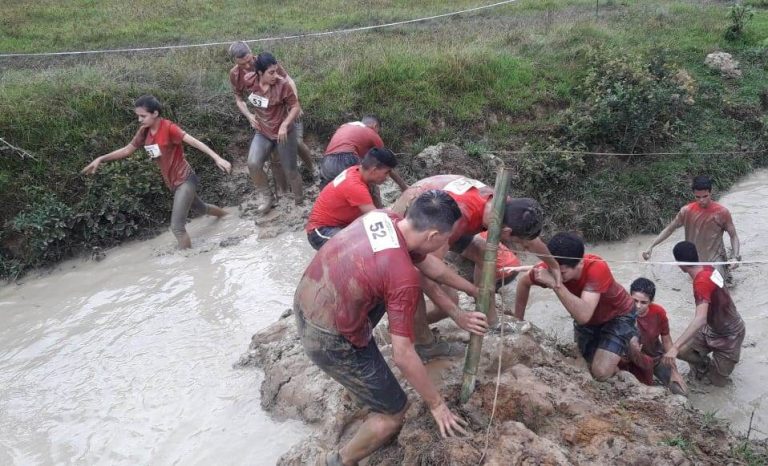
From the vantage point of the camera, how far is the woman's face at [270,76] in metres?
7.01

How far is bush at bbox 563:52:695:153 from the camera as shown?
859 cm

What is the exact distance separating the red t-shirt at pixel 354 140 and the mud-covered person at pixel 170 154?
4.05ft

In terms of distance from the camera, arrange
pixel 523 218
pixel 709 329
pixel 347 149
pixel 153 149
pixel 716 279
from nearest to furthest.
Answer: pixel 523 218 → pixel 716 279 → pixel 709 329 → pixel 347 149 → pixel 153 149

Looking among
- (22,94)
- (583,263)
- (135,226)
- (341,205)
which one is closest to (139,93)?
(22,94)

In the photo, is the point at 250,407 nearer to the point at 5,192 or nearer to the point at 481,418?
the point at 481,418

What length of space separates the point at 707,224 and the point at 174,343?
550 centimetres

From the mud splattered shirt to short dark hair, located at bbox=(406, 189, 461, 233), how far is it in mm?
4280

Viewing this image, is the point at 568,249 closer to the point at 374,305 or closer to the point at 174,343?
the point at 374,305

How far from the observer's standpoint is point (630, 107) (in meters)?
8.52

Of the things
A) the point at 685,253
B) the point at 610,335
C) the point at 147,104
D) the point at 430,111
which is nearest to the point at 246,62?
the point at 147,104

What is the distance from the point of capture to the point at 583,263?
15.1 ft

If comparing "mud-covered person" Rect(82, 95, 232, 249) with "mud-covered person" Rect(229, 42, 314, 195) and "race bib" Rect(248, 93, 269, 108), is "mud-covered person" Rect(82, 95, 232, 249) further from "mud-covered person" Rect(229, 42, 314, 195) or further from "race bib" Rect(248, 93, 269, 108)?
"mud-covered person" Rect(229, 42, 314, 195)

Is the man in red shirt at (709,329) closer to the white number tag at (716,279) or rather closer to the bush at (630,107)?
the white number tag at (716,279)

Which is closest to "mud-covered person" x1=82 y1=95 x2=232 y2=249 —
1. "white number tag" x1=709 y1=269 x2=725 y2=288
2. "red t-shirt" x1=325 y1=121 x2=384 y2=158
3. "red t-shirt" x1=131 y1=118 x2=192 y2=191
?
"red t-shirt" x1=131 y1=118 x2=192 y2=191
